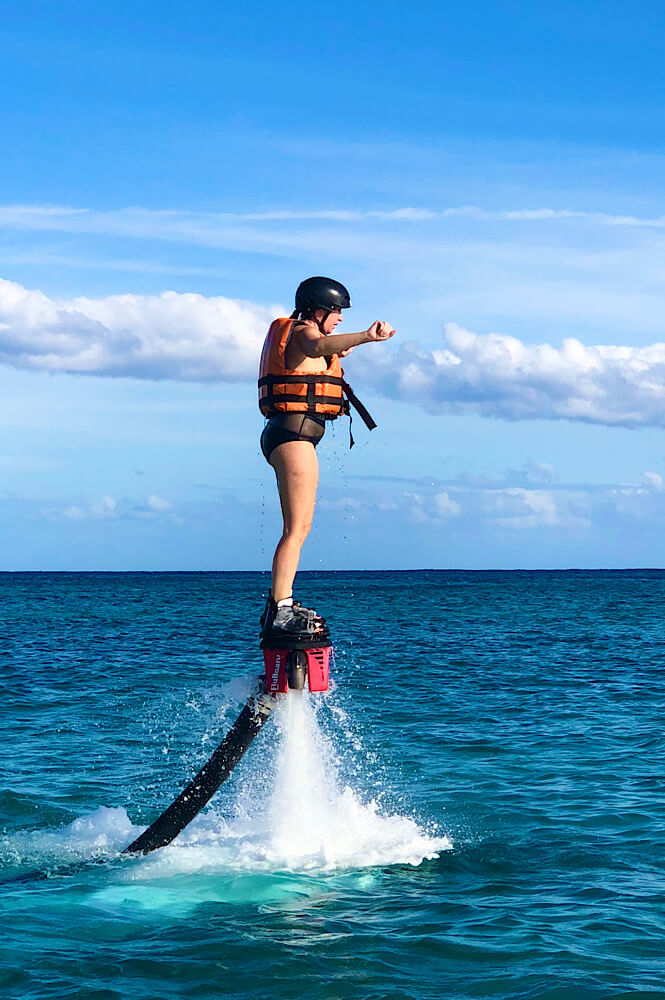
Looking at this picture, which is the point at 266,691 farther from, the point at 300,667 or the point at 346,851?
the point at 346,851

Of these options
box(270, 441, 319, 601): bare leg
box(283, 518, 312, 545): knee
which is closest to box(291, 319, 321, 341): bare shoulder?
box(270, 441, 319, 601): bare leg

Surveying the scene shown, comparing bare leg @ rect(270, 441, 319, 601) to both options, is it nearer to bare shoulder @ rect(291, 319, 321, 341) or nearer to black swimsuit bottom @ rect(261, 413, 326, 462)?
black swimsuit bottom @ rect(261, 413, 326, 462)

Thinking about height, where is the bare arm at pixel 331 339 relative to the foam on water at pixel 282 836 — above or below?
above

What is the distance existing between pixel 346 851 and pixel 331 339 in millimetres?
7402

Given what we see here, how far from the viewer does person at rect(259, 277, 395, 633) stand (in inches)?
381

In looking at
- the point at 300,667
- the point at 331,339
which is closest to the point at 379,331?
the point at 331,339

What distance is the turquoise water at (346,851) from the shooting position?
33.6 feet

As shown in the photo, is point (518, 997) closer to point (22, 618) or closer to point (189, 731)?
point (189, 731)

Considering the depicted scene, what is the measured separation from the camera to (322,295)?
380 inches

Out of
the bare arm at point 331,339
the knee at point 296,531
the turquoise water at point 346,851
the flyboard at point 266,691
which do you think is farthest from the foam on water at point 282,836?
the bare arm at point 331,339

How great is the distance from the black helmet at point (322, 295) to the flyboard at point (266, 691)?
2834 millimetres

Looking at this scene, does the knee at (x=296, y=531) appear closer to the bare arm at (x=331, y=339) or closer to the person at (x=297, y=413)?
the person at (x=297, y=413)

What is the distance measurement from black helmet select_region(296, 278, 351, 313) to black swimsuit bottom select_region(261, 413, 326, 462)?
0.96 m

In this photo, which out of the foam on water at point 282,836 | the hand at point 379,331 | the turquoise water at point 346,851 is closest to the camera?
the hand at point 379,331
